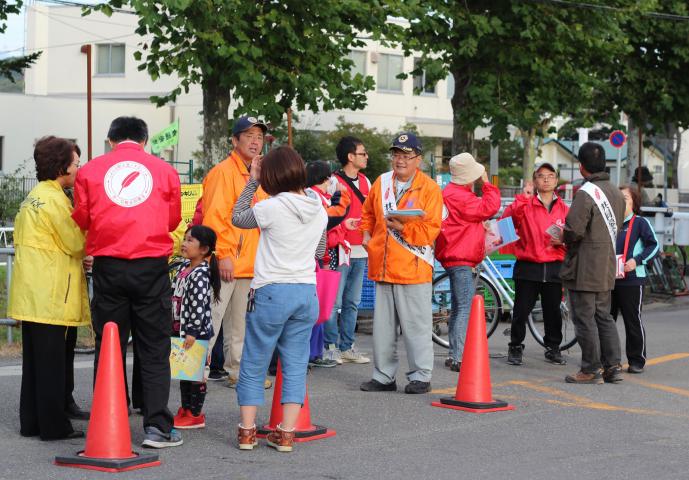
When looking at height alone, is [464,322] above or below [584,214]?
below

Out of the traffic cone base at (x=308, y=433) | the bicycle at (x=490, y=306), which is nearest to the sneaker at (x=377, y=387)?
the traffic cone base at (x=308, y=433)

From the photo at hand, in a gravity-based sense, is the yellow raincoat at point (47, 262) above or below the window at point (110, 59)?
below

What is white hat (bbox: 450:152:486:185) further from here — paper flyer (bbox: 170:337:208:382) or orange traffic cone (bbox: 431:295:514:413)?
paper flyer (bbox: 170:337:208:382)

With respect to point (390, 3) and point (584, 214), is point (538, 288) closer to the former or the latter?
point (584, 214)

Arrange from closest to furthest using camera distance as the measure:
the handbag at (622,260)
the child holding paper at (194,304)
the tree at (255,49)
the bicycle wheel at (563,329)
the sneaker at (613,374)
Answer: the child holding paper at (194,304)
the sneaker at (613,374)
the handbag at (622,260)
the bicycle wheel at (563,329)
the tree at (255,49)

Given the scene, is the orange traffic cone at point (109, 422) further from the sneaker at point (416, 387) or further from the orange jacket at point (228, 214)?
the sneaker at point (416, 387)

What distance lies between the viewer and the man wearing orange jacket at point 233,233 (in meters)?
8.55

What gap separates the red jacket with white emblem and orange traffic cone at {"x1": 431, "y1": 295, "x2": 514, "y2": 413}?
2.58 metres

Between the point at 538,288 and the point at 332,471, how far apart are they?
4.75 meters

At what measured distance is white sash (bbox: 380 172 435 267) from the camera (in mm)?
9039

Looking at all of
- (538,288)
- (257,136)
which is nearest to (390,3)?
(538,288)

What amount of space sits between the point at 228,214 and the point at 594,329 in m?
3.33

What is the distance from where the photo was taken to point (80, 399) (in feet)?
28.2

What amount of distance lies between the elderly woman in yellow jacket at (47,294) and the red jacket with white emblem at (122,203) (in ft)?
1.03
